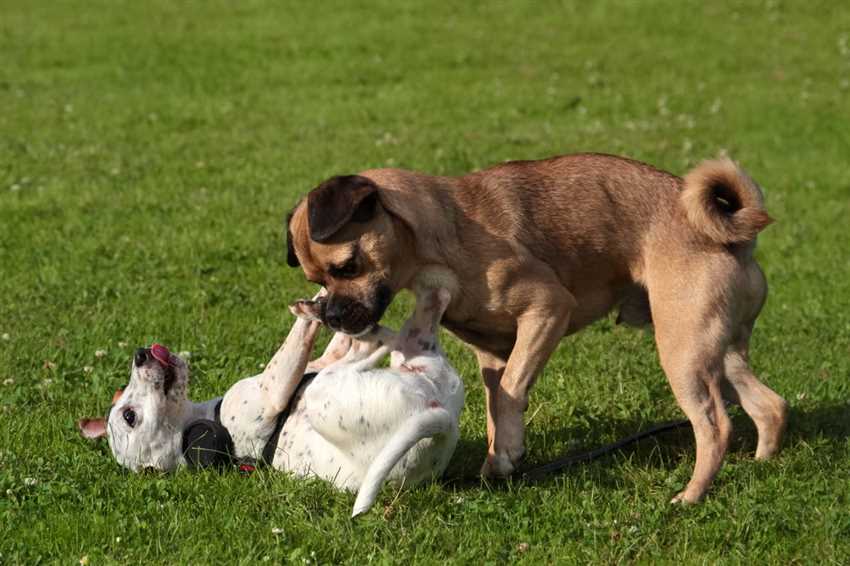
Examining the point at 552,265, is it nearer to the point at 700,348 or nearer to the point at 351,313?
the point at 700,348

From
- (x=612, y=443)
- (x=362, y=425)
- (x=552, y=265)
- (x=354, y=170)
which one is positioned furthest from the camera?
(x=354, y=170)

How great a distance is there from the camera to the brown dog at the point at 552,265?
6285mm

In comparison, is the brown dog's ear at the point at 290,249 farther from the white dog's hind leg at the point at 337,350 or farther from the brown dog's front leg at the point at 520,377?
the brown dog's front leg at the point at 520,377

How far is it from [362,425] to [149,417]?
1216mm

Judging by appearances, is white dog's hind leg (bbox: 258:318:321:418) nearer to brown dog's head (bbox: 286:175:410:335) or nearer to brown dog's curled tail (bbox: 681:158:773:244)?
brown dog's head (bbox: 286:175:410:335)

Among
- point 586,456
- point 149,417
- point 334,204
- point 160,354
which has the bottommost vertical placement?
point 586,456

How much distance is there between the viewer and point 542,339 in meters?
6.44

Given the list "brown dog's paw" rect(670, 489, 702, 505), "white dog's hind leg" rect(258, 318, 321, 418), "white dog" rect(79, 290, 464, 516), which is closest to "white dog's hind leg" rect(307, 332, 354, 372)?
"white dog" rect(79, 290, 464, 516)

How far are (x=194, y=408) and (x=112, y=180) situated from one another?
6.26 metres

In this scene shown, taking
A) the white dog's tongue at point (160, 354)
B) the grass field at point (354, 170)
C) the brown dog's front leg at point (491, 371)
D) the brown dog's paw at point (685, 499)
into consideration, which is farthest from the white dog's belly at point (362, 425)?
the brown dog's paw at point (685, 499)

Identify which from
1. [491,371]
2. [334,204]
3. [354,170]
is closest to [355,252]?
[334,204]

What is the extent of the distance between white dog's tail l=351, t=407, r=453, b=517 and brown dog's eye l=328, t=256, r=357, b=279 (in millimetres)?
860

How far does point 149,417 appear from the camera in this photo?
6.41m

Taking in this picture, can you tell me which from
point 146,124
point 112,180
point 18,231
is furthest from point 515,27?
point 18,231
